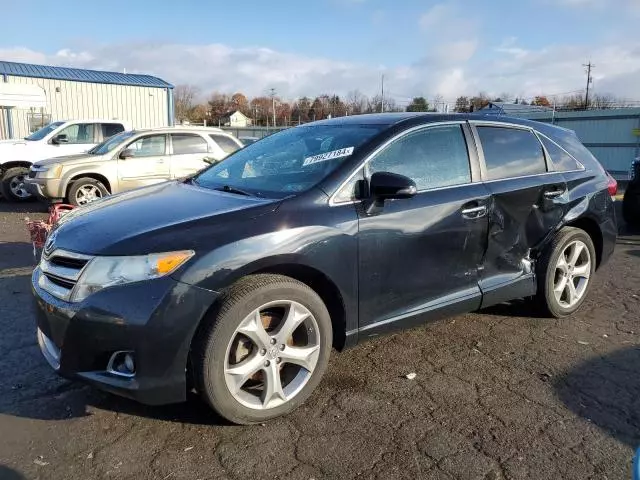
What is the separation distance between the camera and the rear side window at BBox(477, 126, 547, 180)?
4090 mm

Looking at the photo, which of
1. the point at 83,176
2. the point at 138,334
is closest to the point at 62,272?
the point at 138,334

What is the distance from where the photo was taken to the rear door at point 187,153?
10.5 meters

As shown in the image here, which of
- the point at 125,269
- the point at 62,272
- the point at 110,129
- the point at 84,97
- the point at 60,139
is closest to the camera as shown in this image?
the point at 125,269

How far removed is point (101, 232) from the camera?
2883 millimetres

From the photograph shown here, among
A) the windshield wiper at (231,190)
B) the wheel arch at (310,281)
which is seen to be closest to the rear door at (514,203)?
the wheel arch at (310,281)

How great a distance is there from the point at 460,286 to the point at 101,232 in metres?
2.35

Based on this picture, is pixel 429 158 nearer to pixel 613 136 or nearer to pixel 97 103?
pixel 613 136

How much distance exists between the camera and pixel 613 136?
18.8m

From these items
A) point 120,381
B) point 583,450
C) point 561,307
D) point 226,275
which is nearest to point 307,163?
point 226,275

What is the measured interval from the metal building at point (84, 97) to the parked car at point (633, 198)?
62.6ft

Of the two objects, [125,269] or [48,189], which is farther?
[48,189]

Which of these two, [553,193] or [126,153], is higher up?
[126,153]

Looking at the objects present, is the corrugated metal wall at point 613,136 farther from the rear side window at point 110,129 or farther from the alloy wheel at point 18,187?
the alloy wheel at point 18,187

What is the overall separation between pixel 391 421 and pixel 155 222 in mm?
1694
